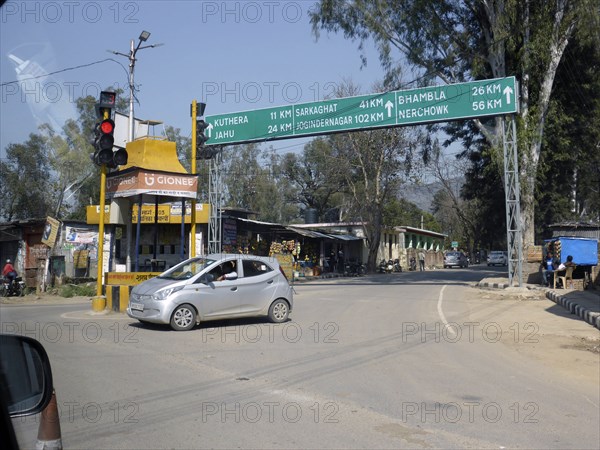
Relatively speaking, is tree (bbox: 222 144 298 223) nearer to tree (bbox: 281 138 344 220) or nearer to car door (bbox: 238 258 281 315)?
tree (bbox: 281 138 344 220)

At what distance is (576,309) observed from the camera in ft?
54.3

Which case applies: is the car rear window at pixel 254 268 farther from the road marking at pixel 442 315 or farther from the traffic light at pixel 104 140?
the road marking at pixel 442 315

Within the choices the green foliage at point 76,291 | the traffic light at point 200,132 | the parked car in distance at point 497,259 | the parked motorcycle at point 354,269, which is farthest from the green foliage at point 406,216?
the traffic light at point 200,132

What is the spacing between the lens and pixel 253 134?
2475 cm

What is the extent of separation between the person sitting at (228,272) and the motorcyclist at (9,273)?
9.43 metres

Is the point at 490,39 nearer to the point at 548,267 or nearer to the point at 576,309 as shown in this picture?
the point at 548,267

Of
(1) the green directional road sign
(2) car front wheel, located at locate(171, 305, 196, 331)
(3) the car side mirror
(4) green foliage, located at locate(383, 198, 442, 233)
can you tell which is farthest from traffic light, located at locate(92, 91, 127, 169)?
(4) green foliage, located at locate(383, 198, 442, 233)

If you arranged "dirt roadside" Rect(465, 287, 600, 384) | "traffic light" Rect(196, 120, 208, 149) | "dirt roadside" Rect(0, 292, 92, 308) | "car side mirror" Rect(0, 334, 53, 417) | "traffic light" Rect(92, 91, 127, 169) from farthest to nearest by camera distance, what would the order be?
"traffic light" Rect(196, 120, 208, 149) < "dirt roadside" Rect(0, 292, 92, 308) < "traffic light" Rect(92, 91, 127, 169) < "dirt roadside" Rect(465, 287, 600, 384) < "car side mirror" Rect(0, 334, 53, 417)

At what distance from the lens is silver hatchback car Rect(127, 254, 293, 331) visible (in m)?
12.2

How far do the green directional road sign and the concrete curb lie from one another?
6.77 m

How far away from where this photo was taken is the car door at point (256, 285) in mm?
13125

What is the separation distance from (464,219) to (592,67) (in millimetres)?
36305

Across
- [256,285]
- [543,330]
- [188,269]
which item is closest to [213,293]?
[188,269]

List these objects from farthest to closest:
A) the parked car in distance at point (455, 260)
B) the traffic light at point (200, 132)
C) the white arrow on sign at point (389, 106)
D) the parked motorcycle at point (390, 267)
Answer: the parked car in distance at point (455, 260)
the parked motorcycle at point (390, 267)
the white arrow on sign at point (389, 106)
the traffic light at point (200, 132)
